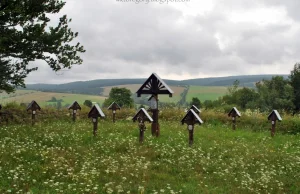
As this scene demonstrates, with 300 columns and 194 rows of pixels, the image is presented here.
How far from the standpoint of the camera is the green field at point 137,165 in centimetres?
1088

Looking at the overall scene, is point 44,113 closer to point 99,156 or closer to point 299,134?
point 99,156

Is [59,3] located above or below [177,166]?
above

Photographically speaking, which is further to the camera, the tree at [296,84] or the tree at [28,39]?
the tree at [296,84]

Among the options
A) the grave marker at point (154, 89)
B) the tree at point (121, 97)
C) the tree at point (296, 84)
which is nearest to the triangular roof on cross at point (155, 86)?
the grave marker at point (154, 89)

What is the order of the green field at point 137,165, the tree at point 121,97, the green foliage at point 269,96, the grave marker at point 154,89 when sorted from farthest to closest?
the green foliage at point 269,96
the tree at point 121,97
the grave marker at point 154,89
the green field at point 137,165

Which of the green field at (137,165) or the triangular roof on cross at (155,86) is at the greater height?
the triangular roof on cross at (155,86)

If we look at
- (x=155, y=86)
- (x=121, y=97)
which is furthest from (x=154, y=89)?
(x=121, y=97)

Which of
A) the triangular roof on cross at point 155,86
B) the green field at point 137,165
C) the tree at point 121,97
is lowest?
the green field at point 137,165

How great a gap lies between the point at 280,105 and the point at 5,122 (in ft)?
177

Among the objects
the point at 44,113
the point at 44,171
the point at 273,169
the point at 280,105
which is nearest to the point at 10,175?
the point at 44,171

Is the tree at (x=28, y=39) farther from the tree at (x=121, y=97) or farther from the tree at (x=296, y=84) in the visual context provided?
the tree at (x=296, y=84)

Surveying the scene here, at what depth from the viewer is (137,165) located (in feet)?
43.1

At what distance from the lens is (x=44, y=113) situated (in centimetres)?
3080

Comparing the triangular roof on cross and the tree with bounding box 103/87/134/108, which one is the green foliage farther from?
the triangular roof on cross
